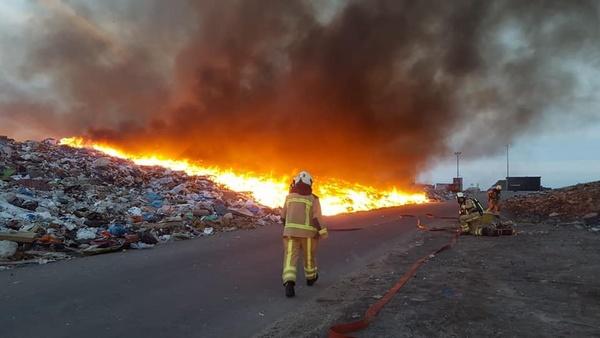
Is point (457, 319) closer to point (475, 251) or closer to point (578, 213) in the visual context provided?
point (475, 251)

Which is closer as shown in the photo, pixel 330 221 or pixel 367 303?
pixel 367 303

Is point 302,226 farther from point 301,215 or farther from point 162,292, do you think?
point 162,292

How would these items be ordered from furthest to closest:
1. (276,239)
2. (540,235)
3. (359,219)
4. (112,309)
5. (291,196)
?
(359,219) < (540,235) < (276,239) < (291,196) < (112,309)

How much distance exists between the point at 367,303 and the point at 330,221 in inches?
469

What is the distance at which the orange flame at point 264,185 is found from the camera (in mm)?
21719

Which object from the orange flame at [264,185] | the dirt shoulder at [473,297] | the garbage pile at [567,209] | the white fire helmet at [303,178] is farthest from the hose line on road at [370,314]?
the orange flame at [264,185]

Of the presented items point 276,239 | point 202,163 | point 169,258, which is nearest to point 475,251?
point 276,239

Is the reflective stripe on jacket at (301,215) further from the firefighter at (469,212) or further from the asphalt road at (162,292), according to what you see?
the firefighter at (469,212)

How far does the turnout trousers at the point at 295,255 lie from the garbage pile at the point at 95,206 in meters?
5.07

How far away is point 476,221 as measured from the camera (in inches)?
504

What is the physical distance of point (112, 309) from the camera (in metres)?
5.18

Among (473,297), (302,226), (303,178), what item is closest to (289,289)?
(302,226)

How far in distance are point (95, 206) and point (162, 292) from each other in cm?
864

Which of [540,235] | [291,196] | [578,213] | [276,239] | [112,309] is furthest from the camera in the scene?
[578,213]
